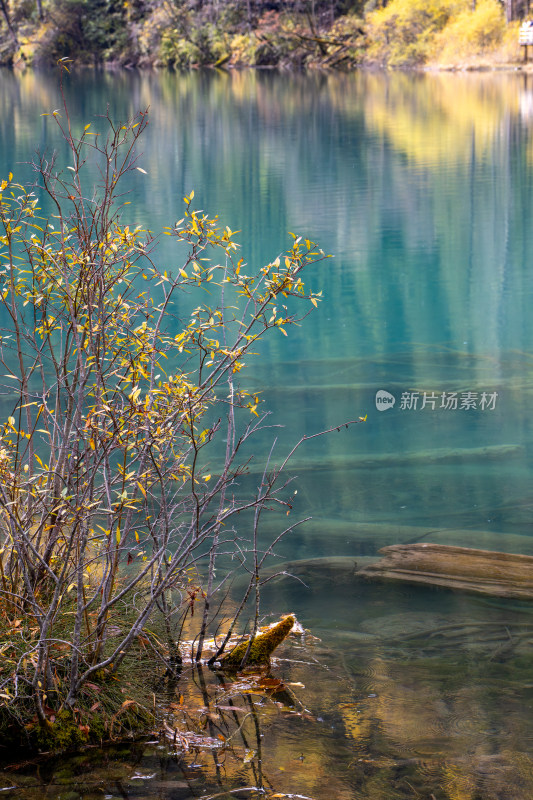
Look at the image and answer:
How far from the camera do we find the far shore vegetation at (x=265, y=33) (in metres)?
45.7

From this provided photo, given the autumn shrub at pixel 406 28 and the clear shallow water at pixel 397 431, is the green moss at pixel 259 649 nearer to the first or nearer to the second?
the clear shallow water at pixel 397 431

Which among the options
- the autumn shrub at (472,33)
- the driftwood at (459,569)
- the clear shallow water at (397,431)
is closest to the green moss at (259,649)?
the clear shallow water at (397,431)

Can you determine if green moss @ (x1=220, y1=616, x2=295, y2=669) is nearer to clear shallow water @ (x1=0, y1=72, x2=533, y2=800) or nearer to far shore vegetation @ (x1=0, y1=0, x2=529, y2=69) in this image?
clear shallow water @ (x1=0, y1=72, x2=533, y2=800)

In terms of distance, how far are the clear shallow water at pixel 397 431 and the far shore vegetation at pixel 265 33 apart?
85.5 ft

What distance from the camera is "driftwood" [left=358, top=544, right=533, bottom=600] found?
450 cm

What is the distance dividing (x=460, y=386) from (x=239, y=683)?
4.83 metres

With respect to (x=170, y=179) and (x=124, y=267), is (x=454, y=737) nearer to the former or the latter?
(x=124, y=267)

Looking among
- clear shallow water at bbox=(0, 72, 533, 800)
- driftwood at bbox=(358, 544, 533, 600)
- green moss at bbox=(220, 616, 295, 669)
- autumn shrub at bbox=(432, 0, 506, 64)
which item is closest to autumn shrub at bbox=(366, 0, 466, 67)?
autumn shrub at bbox=(432, 0, 506, 64)

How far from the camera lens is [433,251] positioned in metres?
13.0

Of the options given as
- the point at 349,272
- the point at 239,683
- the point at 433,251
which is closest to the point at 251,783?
the point at 239,683

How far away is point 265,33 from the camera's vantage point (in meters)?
56.2

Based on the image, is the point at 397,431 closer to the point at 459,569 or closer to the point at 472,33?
the point at 459,569

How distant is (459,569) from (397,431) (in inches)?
94.2

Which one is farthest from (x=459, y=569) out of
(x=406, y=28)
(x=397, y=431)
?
(x=406, y=28)
